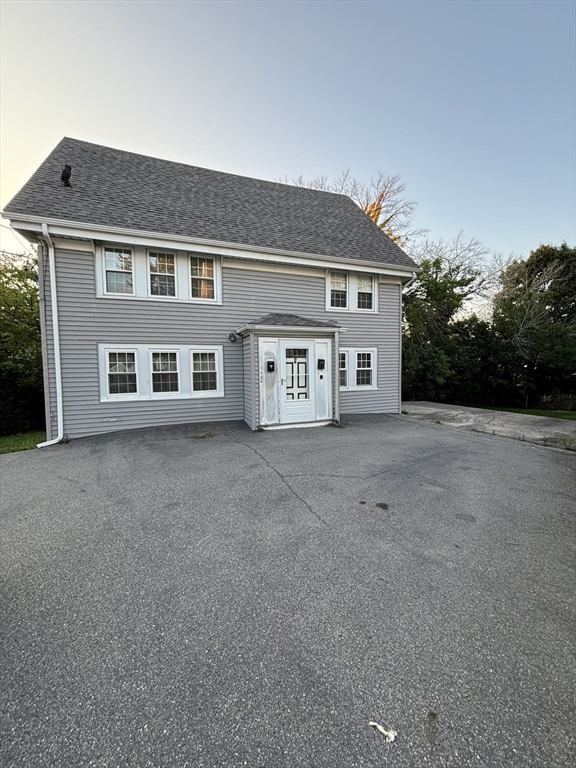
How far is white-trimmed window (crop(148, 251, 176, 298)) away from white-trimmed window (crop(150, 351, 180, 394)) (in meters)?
1.69

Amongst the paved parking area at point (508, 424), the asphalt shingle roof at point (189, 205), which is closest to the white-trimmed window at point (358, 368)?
the paved parking area at point (508, 424)

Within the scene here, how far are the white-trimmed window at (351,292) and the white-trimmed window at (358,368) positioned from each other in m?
1.45

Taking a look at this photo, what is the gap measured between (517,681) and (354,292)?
34.9ft

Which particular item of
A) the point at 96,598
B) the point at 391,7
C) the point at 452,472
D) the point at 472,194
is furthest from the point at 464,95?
the point at 96,598

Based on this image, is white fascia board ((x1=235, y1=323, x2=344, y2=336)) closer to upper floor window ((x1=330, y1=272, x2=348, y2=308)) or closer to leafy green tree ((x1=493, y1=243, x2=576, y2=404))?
upper floor window ((x1=330, y1=272, x2=348, y2=308))

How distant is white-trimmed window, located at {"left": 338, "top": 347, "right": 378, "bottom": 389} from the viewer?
11266 mm

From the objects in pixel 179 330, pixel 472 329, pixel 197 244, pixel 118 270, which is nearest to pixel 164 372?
pixel 179 330

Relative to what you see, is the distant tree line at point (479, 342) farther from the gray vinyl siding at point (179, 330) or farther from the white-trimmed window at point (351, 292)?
the gray vinyl siding at point (179, 330)

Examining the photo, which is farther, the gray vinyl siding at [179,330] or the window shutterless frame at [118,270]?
the window shutterless frame at [118,270]

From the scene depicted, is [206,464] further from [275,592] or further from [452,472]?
[452,472]

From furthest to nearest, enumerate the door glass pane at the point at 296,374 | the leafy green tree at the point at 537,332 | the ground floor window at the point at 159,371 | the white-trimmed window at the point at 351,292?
1. the leafy green tree at the point at 537,332
2. the white-trimmed window at the point at 351,292
3. the door glass pane at the point at 296,374
4. the ground floor window at the point at 159,371

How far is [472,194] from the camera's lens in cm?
1572

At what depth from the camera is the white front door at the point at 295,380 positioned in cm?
885

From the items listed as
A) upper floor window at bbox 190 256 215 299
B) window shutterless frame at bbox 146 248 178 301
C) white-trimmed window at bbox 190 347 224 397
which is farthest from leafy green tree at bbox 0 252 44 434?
upper floor window at bbox 190 256 215 299
